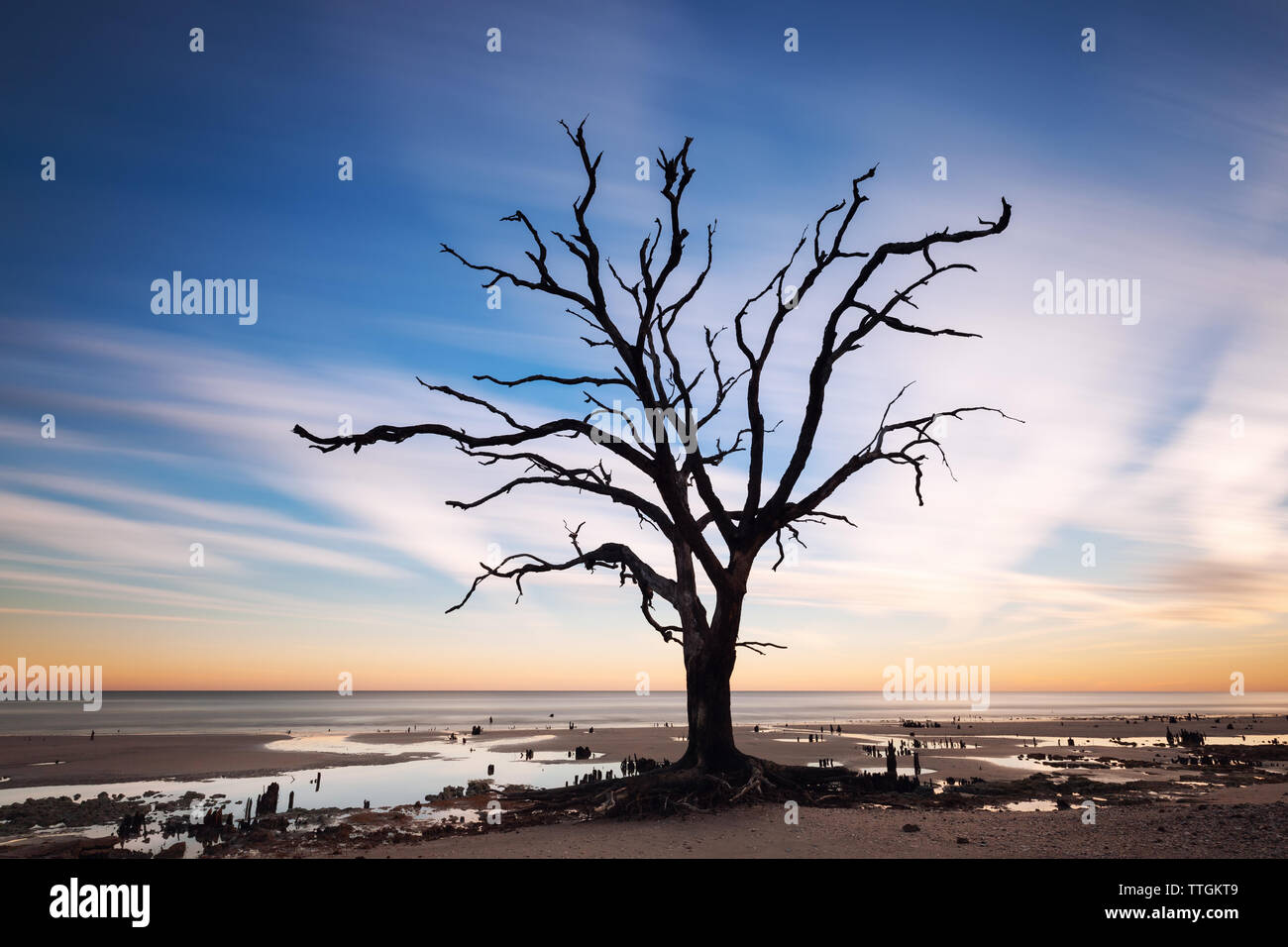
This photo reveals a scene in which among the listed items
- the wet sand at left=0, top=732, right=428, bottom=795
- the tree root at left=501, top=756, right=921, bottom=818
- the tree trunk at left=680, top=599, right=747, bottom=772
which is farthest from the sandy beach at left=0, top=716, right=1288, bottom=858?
the tree trunk at left=680, top=599, right=747, bottom=772

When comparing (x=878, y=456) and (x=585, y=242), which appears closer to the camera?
(x=585, y=242)

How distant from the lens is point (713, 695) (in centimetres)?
1642

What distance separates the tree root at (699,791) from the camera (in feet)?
47.7

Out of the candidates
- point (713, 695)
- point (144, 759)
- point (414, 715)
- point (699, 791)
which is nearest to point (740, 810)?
point (699, 791)

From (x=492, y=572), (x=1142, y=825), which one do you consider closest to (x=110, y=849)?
(x=492, y=572)

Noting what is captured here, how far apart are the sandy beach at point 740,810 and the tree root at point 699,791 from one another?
46 centimetres

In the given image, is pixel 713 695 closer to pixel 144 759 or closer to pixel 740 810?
pixel 740 810

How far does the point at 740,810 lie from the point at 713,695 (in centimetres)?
276

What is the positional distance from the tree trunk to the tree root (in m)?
0.24
